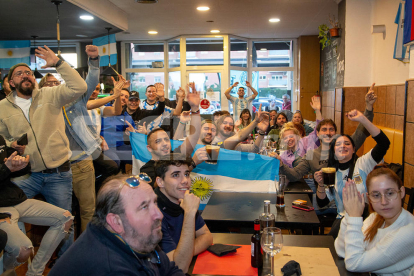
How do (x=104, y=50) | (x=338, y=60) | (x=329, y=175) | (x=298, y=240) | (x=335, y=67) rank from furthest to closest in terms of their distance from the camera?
1. (x=104, y=50)
2. (x=335, y=67)
3. (x=338, y=60)
4. (x=329, y=175)
5. (x=298, y=240)

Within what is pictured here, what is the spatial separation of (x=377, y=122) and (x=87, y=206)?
4.13 meters

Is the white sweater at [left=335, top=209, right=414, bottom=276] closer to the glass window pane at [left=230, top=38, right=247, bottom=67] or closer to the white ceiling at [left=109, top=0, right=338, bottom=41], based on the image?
the white ceiling at [left=109, top=0, right=338, bottom=41]

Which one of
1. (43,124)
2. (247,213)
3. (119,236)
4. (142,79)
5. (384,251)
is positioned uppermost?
(142,79)

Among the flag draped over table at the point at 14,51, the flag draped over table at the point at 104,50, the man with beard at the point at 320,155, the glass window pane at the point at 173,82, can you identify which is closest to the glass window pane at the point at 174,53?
the glass window pane at the point at 173,82

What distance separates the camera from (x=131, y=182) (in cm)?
143

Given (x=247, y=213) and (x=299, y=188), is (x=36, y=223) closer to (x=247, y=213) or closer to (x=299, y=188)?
(x=247, y=213)

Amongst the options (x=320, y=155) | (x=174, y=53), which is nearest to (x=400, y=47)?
(x=320, y=155)

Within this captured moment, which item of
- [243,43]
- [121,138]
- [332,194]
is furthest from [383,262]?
[243,43]

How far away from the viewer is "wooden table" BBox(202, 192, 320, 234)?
2.53 m

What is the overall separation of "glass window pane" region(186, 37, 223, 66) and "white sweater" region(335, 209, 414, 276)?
27.9 feet

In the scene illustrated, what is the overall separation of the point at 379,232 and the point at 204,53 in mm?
8580

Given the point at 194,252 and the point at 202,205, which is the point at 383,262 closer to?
the point at 194,252

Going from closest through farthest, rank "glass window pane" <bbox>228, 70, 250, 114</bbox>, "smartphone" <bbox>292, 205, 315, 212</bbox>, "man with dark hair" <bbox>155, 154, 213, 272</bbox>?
"man with dark hair" <bbox>155, 154, 213, 272</bbox> < "smartphone" <bbox>292, 205, 315, 212</bbox> < "glass window pane" <bbox>228, 70, 250, 114</bbox>

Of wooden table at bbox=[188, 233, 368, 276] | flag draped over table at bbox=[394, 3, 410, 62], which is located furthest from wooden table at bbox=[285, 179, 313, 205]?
flag draped over table at bbox=[394, 3, 410, 62]
